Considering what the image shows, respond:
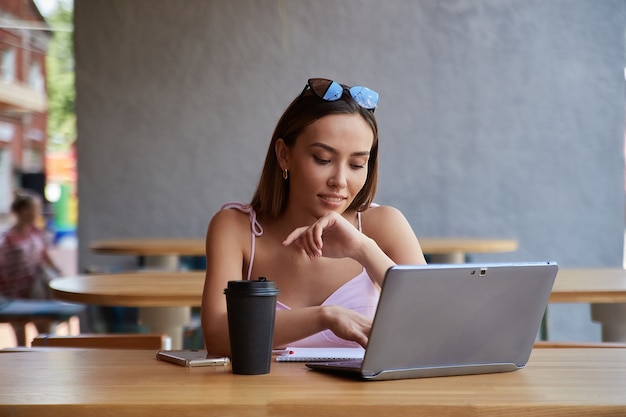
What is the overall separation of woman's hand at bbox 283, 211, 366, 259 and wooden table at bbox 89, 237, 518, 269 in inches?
116

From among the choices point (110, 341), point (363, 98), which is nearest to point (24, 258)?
point (110, 341)

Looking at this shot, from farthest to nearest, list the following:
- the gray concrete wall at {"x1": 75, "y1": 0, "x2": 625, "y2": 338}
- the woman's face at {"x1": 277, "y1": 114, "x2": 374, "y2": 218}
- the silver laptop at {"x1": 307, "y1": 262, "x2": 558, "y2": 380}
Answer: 1. the gray concrete wall at {"x1": 75, "y1": 0, "x2": 625, "y2": 338}
2. the woman's face at {"x1": 277, "y1": 114, "x2": 374, "y2": 218}
3. the silver laptop at {"x1": 307, "y1": 262, "x2": 558, "y2": 380}

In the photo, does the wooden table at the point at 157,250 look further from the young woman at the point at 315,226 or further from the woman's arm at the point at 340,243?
the woman's arm at the point at 340,243

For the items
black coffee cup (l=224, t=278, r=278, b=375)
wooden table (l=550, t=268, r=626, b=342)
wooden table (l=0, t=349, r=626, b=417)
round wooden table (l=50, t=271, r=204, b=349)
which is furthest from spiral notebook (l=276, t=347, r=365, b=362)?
wooden table (l=550, t=268, r=626, b=342)

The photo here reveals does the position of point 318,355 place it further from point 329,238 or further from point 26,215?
point 26,215

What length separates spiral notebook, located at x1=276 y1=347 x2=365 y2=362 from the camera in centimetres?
167

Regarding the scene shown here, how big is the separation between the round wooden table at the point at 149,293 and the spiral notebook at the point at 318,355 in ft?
3.52

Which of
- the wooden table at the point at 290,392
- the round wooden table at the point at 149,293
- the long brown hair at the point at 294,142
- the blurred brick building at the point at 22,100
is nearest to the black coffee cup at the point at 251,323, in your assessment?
the wooden table at the point at 290,392

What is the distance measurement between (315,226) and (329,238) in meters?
0.10

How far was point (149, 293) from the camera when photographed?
2898 millimetres

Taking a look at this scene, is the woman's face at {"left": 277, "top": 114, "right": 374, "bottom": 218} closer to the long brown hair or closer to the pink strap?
the long brown hair

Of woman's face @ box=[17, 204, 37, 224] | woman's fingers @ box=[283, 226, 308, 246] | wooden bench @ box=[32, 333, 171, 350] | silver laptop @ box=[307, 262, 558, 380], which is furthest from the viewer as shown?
woman's face @ box=[17, 204, 37, 224]

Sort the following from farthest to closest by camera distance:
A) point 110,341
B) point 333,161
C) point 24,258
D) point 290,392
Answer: point 24,258 < point 110,341 < point 333,161 < point 290,392

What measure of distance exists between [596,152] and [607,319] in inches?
115
